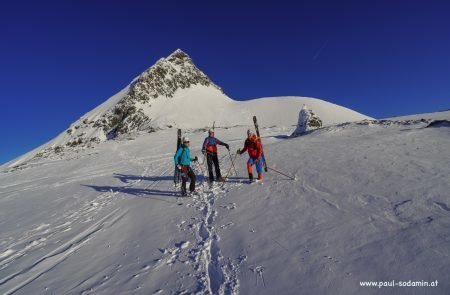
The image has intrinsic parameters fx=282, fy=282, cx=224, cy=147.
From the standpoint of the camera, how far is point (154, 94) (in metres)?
85.5

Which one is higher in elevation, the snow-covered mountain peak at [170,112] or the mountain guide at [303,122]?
the snow-covered mountain peak at [170,112]

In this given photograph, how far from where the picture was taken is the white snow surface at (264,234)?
4.33 metres

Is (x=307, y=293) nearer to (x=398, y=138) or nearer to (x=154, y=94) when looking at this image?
(x=398, y=138)

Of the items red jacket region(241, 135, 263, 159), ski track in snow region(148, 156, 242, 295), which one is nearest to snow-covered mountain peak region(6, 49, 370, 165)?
red jacket region(241, 135, 263, 159)

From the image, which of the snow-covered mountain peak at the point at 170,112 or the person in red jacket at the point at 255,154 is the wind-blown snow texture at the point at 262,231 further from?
the snow-covered mountain peak at the point at 170,112

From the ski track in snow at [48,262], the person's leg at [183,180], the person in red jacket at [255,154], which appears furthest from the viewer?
the person in red jacket at [255,154]

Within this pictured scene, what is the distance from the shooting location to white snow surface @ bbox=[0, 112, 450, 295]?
4.33 metres

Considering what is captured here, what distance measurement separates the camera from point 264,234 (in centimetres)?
596

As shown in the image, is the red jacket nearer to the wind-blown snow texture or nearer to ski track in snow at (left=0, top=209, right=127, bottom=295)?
the wind-blown snow texture

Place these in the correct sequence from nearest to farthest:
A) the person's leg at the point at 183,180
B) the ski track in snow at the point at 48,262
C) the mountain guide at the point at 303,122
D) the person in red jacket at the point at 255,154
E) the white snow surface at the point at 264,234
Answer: the white snow surface at the point at 264,234
the ski track in snow at the point at 48,262
the person's leg at the point at 183,180
the person in red jacket at the point at 255,154
the mountain guide at the point at 303,122

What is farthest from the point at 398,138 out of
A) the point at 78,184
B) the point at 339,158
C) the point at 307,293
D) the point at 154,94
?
the point at 154,94

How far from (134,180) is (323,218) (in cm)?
1164

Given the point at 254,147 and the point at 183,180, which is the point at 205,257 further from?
the point at 254,147

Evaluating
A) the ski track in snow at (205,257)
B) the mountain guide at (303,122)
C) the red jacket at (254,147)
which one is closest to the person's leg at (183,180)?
the ski track in snow at (205,257)
